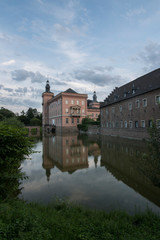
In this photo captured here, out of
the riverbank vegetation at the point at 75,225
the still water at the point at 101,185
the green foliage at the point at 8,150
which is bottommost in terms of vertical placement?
the still water at the point at 101,185

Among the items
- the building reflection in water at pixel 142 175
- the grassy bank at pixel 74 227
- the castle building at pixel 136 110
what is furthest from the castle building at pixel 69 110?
the grassy bank at pixel 74 227

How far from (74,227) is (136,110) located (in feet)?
90.0

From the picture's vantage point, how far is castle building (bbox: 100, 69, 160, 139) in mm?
24359

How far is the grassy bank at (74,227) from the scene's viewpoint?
3.03m

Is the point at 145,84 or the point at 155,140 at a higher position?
the point at 145,84

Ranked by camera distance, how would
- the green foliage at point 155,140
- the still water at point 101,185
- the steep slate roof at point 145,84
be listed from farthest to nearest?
the steep slate roof at point 145,84 < the still water at point 101,185 < the green foliage at point 155,140

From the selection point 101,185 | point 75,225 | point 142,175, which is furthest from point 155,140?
point 142,175

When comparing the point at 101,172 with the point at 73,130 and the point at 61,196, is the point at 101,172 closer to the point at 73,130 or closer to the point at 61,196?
the point at 61,196

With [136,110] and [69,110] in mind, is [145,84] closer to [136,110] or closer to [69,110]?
[136,110]

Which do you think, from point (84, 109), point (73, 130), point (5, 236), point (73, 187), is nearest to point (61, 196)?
point (73, 187)

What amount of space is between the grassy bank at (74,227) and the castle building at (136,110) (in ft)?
63.2

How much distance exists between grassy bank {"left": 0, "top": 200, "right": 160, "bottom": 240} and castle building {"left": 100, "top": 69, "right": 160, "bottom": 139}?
19.3 meters

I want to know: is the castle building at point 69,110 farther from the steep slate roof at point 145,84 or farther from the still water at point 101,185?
the still water at point 101,185

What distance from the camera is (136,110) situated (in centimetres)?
2828
